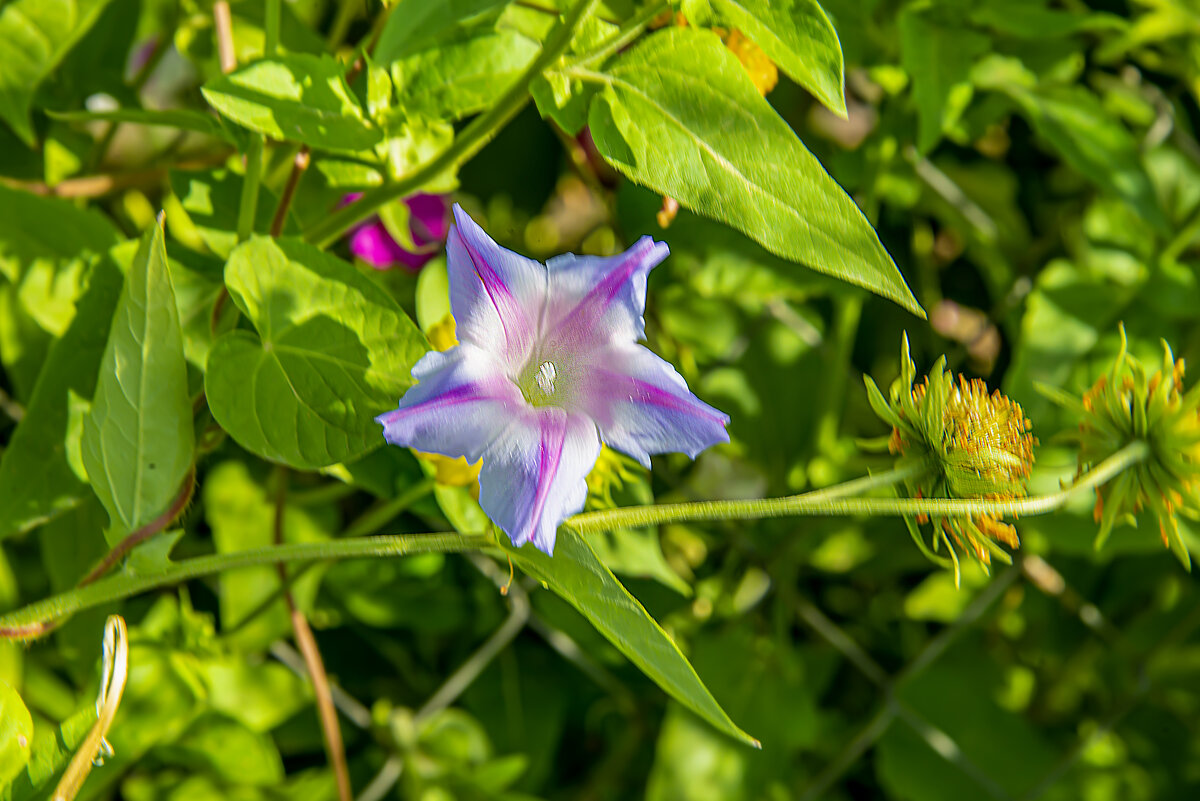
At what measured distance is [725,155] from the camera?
0.49 m

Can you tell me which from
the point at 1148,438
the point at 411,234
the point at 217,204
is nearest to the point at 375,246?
the point at 411,234

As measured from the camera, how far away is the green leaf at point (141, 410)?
47 centimetres

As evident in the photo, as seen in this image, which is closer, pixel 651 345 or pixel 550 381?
pixel 550 381

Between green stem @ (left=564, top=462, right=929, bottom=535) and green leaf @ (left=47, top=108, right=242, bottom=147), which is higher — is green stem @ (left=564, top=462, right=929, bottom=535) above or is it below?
below

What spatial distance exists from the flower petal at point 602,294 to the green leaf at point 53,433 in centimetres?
30

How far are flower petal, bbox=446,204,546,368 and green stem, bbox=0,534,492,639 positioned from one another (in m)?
0.09

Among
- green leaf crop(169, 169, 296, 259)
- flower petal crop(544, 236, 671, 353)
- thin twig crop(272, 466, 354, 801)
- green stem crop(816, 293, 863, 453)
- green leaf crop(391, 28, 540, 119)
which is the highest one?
green leaf crop(391, 28, 540, 119)

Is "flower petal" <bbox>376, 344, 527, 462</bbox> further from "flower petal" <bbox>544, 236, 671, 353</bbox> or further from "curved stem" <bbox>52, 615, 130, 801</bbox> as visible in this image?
"curved stem" <bbox>52, 615, 130, 801</bbox>

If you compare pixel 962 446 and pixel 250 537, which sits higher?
pixel 962 446

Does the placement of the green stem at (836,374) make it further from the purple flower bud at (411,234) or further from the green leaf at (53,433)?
the green leaf at (53,433)

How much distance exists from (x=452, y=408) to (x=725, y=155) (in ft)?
0.63

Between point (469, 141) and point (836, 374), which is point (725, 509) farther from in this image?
point (836, 374)

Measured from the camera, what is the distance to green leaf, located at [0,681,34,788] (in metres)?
0.48

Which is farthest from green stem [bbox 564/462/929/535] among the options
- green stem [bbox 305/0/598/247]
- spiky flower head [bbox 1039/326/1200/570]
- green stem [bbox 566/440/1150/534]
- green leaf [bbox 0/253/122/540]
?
green leaf [bbox 0/253/122/540]
